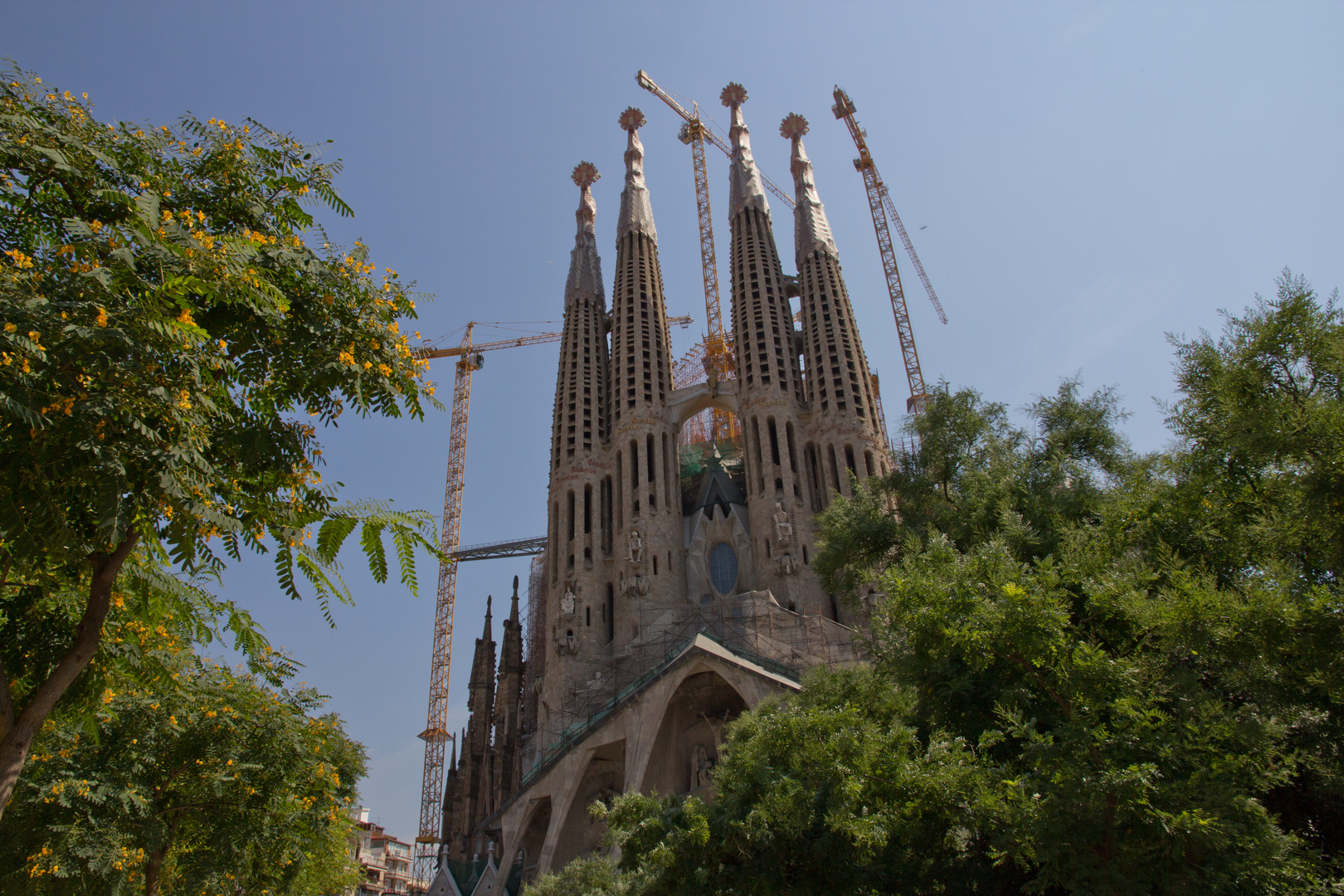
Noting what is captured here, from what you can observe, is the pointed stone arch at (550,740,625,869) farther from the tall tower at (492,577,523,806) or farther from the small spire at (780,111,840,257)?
the small spire at (780,111,840,257)

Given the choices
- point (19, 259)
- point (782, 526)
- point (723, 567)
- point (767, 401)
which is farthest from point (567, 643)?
point (19, 259)

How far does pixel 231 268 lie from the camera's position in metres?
6.61

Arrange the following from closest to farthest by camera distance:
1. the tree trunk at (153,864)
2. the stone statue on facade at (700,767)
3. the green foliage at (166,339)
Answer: the green foliage at (166,339)
the tree trunk at (153,864)
the stone statue on facade at (700,767)

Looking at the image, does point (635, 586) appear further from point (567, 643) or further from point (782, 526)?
point (782, 526)

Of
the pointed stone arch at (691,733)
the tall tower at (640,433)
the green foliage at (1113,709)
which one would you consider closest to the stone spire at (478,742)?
the tall tower at (640,433)

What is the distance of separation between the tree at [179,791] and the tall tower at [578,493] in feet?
A: 72.8

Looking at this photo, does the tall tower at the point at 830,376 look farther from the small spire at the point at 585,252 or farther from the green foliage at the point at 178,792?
the green foliage at the point at 178,792

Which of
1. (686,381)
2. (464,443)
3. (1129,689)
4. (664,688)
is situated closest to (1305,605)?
(1129,689)

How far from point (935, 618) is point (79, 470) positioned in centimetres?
908

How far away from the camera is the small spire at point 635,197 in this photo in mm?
49156

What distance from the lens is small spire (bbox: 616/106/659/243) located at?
49.2m

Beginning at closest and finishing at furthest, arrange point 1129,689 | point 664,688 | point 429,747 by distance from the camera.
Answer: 1. point 1129,689
2. point 664,688
3. point 429,747

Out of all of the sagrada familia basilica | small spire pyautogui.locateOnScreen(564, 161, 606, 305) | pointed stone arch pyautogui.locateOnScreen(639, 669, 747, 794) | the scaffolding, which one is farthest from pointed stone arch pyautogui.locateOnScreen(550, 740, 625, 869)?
small spire pyautogui.locateOnScreen(564, 161, 606, 305)

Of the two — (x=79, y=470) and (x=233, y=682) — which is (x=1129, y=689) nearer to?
(x=79, y=470)
